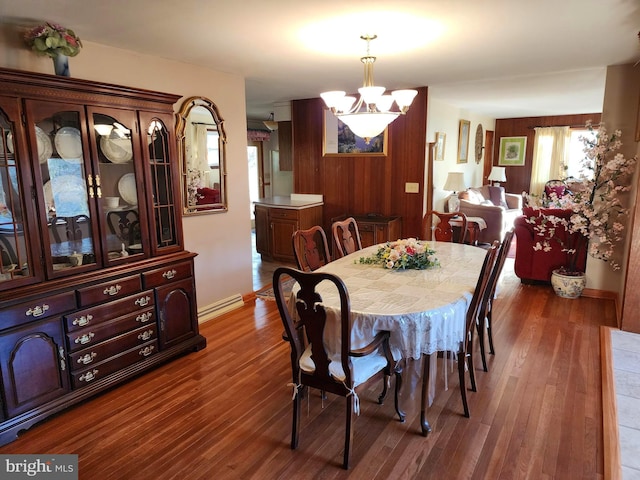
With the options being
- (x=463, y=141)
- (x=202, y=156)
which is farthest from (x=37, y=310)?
(x=463, y=141)

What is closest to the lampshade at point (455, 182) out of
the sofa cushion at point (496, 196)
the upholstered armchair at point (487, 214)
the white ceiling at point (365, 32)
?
the upholstered armchair at point (487, 214)

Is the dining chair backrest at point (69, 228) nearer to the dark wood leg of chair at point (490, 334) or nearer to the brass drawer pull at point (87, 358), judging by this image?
the brass drawer pull at point (87, 358)

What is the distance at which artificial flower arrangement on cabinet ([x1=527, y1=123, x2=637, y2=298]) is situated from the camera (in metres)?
3.89

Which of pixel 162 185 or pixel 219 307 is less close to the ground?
pixel 162 185

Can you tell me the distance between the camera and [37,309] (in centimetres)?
222

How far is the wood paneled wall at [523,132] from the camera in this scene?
855 centimetres

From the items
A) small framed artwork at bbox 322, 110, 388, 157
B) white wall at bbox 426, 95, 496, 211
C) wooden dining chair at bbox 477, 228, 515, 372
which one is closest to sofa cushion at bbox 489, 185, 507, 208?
white wall at bbox 426, 95, 496, 211

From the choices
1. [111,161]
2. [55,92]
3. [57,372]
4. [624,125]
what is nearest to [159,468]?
[57,372]

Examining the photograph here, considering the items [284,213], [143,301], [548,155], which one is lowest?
[143,301]

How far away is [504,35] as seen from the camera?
2.70m

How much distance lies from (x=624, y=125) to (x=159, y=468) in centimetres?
471

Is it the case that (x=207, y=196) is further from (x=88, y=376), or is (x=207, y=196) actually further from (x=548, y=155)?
(x=548, y=155)

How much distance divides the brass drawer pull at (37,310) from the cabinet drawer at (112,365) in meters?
0.44

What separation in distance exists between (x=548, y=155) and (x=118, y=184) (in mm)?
8776
